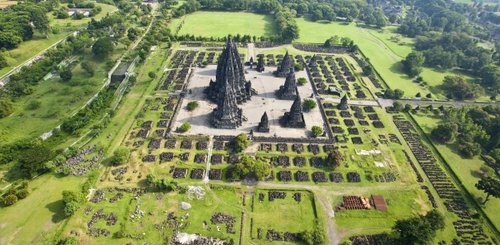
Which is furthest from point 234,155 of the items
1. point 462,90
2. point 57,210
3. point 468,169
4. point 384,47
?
point 384,47

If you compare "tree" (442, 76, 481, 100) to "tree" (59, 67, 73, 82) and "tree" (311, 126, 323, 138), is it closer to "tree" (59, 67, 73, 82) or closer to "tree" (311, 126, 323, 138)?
"tree" (311, 126, 323, 138)

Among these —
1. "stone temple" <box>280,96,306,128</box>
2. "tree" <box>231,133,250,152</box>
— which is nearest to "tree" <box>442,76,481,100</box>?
"stone temple" <box>280,96,306,128</box>

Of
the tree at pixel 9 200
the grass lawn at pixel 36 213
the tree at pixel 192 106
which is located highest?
the tree at pixel 192 106

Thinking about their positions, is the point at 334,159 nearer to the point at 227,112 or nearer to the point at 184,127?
the point at 227,112

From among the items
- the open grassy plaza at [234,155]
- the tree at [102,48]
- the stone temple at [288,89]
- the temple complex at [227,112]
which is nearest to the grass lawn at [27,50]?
the open grassy plaza at [234,155]

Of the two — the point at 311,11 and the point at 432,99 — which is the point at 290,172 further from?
the point at 311,11

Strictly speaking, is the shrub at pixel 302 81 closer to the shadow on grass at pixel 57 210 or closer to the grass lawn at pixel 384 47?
the grass lawn at pixel 384 47

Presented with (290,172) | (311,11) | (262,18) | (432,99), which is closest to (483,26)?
(311,11)
